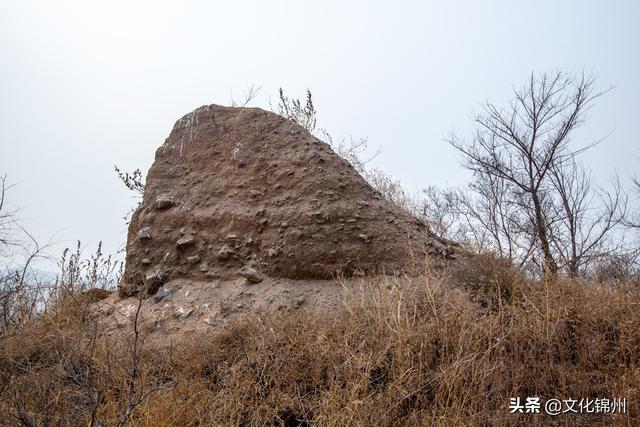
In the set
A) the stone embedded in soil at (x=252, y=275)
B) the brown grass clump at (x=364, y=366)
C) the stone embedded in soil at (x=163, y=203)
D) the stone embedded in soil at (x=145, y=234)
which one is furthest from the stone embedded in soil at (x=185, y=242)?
the brown grass clump at (x=364, y=366)

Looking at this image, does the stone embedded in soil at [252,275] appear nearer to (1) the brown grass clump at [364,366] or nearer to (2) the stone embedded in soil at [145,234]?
A: (1) the brown grass clump at [364,366]

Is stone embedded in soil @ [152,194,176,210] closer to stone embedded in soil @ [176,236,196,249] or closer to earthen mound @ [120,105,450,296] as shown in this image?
earthen mound @ [120,105,450,296]

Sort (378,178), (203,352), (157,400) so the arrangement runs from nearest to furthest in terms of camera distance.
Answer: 1. (157,400)
2. (203,352)
3. (378,178)

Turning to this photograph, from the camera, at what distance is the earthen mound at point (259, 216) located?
195 inches

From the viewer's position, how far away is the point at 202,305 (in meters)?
4.71

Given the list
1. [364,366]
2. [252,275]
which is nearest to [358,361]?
[364,366]

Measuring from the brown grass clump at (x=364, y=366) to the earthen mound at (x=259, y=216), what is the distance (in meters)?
0.82

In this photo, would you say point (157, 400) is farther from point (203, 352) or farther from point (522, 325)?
point (522, 325)

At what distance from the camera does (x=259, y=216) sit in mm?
5277

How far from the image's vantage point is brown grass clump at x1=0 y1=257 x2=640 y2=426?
109 inches

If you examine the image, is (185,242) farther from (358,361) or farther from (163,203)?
(358,361)

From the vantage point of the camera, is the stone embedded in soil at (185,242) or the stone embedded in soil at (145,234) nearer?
the stone embedded in soil at (185,242)

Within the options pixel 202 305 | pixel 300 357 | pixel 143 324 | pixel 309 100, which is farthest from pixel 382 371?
pixel 309 100

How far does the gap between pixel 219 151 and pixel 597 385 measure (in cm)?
487
